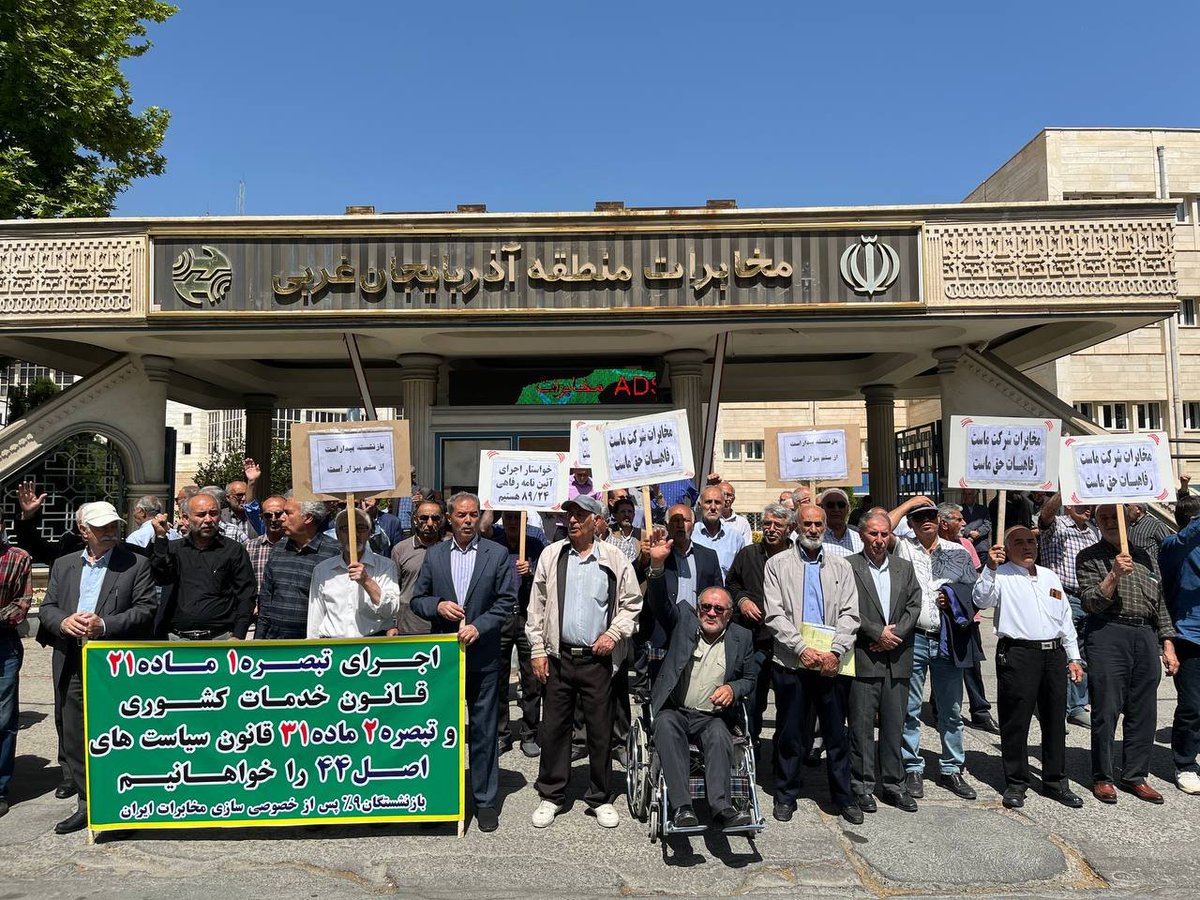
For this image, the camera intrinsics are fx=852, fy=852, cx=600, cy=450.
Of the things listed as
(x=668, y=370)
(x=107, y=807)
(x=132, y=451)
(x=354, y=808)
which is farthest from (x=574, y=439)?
(x=132, y=451)

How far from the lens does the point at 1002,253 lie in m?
12.6

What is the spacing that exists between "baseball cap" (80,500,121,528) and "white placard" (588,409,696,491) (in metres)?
3.34

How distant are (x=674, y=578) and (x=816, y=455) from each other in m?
2.17

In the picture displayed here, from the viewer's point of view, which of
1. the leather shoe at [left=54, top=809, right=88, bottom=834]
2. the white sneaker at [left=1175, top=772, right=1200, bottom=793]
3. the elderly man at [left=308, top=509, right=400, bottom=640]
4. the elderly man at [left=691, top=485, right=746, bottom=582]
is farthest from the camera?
the elderly man at [left=691, top=485, right=746, bottom=582]

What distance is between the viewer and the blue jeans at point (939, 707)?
18.5 ft

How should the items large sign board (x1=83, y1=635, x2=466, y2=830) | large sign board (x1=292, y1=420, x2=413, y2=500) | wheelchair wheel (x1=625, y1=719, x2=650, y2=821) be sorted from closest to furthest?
large sign board (x1=83, y1=635, x2=466, y2=830)
wheelchair wheel (x1=625, y1=719, x2=650, y2=821)
large sign board (x1=292, y1=420, x2=413, y2=500)

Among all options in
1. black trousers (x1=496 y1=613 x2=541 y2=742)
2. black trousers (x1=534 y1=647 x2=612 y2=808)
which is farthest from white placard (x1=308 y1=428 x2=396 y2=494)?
black trousers (x1=534 y1=647 x2=612 y2=808)

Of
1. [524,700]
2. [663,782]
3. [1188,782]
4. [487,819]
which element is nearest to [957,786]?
[1188,782]

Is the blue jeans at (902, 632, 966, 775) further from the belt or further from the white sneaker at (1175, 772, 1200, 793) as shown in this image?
the white sneaker at (1175, 772, 1200, 793)

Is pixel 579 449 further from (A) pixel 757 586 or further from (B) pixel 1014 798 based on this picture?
(B) pixel 1014 798

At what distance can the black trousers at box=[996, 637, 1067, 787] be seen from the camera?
541 centimetres

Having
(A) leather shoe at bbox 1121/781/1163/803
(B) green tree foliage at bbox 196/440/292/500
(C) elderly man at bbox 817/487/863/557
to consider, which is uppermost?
(B) green tree foliage at bbox 196/440/292/500

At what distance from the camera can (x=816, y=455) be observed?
23.5 ft

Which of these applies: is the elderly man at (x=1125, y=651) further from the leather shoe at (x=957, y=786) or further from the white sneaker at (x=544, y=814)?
the white sneaker at (x=544, y=814)
